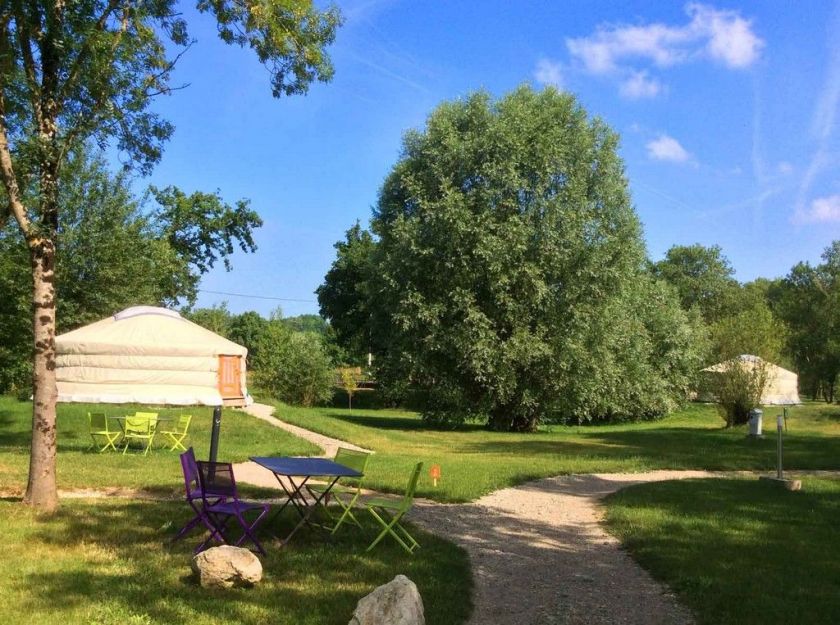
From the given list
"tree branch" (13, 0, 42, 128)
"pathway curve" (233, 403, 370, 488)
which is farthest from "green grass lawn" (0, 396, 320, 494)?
"tree branch" (13, 0, 42, 128)

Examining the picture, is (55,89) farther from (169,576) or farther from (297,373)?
(297,373)

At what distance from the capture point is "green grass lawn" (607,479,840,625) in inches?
193

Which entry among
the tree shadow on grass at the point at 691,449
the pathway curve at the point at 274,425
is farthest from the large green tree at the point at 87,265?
the tree shadow on grass at the point at 691,449

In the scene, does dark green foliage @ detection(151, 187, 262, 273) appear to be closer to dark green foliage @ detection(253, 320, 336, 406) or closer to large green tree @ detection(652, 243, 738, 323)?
dark green foliage @ detection(253, 320, 336, 406)

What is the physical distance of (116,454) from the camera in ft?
40.5

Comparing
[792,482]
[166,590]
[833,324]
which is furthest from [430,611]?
[833,324]

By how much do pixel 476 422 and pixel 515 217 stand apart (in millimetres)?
9267

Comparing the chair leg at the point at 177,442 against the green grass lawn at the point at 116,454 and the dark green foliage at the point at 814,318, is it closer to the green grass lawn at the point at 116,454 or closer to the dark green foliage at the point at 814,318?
the green grass lawn at the point at 116,454

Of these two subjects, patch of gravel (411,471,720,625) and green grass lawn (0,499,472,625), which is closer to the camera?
green grass lawn (0,499,472,625)

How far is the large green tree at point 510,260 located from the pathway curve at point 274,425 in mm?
4705

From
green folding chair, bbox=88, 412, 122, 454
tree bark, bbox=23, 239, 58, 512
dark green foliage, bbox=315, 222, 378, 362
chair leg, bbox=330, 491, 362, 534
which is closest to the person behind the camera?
chair leg, bbox=330, 491, 362, 534

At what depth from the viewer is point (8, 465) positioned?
10.4m

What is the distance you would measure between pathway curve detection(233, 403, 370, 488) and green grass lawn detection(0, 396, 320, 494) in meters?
0.37

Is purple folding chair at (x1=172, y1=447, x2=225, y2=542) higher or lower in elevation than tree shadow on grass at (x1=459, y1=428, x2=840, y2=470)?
higher
